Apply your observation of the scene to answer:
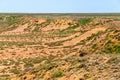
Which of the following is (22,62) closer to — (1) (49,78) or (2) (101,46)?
(2) (101,46)

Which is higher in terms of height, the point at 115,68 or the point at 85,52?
the point at 115,68

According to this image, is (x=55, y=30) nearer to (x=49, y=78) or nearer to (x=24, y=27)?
(x=24, y=27)

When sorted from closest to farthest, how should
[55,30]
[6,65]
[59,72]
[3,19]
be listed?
[59,72] < [6,65] < [55,30] < [3,19]

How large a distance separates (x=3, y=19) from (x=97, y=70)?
106394mm

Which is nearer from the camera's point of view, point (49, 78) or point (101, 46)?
point (49, 78)

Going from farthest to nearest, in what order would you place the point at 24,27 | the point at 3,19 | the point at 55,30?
the point at 3,19 < the point at 24,27 < the point at 55,30

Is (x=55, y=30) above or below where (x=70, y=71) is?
below

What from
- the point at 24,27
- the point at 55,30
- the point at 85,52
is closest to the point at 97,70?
the point at 85,52

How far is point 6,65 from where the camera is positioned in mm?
34344

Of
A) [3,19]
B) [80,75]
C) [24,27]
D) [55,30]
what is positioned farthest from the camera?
[3,19]

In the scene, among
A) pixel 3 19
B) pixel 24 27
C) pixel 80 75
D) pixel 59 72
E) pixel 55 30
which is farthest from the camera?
pixel 3 19

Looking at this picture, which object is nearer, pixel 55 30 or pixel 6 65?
pixel 6 65

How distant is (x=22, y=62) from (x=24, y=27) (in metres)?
57.9

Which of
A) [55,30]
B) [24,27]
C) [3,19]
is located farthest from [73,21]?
[3,19]
